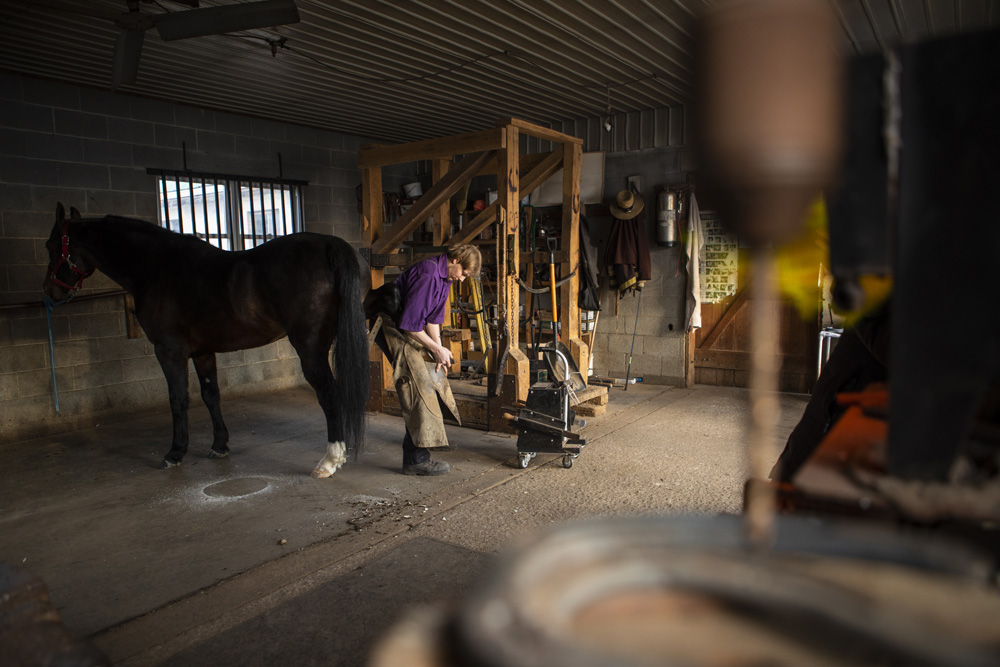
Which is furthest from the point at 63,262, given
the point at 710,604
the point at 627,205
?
the point at 710,604

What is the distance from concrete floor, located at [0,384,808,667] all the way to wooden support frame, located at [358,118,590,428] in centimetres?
66

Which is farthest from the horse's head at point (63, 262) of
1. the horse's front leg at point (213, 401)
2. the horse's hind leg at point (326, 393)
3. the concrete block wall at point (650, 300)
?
the concrete block wall at point (650, 300)

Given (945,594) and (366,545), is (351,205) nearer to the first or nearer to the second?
(366,545)

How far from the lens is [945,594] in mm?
669

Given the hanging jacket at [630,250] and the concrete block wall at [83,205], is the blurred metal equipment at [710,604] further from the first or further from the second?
the hanging jacket at [630,250]

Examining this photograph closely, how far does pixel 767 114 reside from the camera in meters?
0.64

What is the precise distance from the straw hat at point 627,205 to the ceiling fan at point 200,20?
14.7ft

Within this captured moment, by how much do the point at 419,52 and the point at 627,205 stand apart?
2.98 metres

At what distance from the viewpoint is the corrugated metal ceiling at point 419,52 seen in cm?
456

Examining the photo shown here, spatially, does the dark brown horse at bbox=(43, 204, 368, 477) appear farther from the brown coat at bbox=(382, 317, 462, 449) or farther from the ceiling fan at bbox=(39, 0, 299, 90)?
the ceiling fan at bbox=(39, 0, 299, 90)

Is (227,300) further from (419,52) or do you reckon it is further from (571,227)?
(571,227)

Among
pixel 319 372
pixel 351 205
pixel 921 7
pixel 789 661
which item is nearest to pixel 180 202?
pixel 351 205

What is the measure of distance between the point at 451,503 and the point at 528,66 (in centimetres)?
416

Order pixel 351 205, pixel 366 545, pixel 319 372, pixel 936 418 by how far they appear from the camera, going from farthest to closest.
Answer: pixel 351 205 → pixel 319 372 → pixel 366 545 → pixel 936 418
